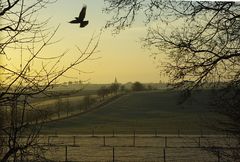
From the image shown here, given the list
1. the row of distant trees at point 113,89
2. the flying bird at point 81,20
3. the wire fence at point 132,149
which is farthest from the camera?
the wire fence at point 132,149

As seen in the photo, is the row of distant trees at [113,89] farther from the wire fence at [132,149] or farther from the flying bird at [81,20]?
the wire fence at [132,149]

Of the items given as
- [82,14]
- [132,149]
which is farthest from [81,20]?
[132,149]

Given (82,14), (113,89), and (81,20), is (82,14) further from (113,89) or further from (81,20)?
(113,89)

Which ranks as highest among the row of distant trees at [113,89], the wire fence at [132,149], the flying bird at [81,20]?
the flying bird at [81,20]

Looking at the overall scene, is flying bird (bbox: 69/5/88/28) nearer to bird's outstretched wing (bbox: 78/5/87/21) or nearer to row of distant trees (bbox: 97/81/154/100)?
bird's outstretched wing (bbox: 78/5/87/21)

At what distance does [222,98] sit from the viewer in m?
2.38

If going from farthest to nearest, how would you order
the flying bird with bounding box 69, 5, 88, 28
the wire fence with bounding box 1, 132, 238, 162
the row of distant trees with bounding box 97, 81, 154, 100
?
the wire fence with bounding box 1, 132, 238, 162 < the row of distant trees with bounding box 97, 81, 154, 100 < the flying bird with bounding box 69, 5, 88, 28

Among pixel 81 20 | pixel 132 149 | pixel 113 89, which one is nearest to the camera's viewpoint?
pixel 81 20

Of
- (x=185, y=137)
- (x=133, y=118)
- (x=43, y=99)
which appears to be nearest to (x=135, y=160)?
(x=133, y=118)

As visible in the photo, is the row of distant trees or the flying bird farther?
the row of distant trees

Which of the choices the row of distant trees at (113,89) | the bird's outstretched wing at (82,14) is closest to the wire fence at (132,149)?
the row of distant trees at (113,89)

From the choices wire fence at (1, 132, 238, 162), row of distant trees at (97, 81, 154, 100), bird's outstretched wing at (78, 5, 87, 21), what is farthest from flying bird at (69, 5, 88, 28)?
wire fence at (1, 132, 238, 162)

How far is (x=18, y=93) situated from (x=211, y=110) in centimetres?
133

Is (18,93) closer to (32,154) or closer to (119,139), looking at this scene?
(32,154)
